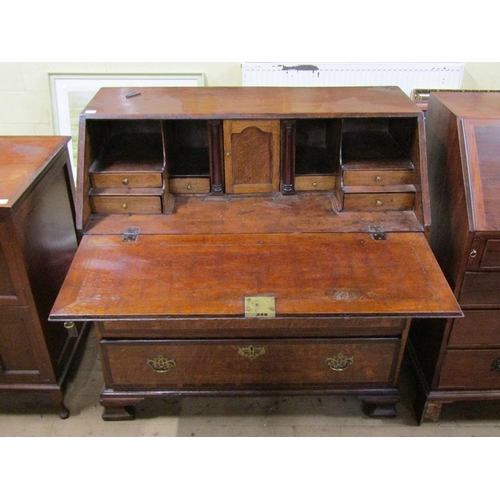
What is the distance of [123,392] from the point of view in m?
1.93

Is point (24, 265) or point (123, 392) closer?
point (24, 265)

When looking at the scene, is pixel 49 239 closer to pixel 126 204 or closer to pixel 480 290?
pixel 126 204

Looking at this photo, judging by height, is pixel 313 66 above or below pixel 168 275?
above

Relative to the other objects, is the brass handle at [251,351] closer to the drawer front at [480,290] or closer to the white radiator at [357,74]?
the drawer front at [480,290]

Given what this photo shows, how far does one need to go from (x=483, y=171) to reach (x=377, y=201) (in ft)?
1.27

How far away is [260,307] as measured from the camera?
60.9 inches

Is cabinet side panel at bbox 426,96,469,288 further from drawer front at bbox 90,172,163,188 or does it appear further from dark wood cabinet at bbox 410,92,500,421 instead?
drawer front at bbox 90,172,163,188

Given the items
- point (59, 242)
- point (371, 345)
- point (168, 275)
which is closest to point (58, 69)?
point (59, 242)

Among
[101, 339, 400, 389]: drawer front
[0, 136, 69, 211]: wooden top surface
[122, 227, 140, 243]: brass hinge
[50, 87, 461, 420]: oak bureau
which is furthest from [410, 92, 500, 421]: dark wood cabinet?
[0, 136, 69, 211]: wooden top surface

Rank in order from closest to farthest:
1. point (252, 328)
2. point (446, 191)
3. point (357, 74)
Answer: point (252, 328) < point (446, 191) < point (357, 74)

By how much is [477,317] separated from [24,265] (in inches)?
63.7

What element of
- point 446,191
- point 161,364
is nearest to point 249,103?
point 446,191

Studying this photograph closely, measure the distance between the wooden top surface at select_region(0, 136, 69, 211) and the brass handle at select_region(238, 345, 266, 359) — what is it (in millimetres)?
916

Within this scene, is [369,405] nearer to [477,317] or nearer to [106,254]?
[477,317]
